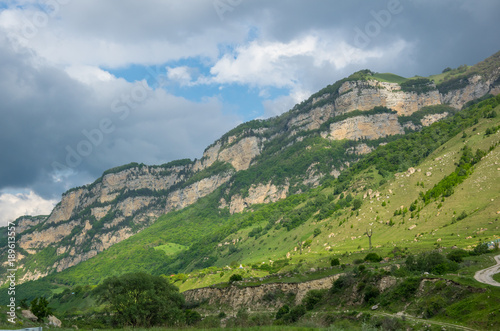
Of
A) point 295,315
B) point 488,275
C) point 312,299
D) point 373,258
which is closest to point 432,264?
point 488,275

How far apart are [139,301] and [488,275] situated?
4214 cm

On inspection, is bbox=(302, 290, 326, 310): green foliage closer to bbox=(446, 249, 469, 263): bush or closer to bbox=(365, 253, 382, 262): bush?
bbox=(365, 253, 382, 262): bush

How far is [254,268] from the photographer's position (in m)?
99.2

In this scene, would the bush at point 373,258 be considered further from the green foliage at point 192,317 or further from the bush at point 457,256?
the green foliage at point 192,317

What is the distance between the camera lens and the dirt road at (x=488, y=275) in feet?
115

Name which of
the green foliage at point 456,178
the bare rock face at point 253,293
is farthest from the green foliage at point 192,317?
the green foliage at point 456,178

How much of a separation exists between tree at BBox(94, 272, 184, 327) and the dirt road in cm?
3742

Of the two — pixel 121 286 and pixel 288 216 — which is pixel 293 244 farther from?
pixel 121 286

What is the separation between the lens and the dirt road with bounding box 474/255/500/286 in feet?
115

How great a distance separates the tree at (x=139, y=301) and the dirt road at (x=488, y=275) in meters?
37.4

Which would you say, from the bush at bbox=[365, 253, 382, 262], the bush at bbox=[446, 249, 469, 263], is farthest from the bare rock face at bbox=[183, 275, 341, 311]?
the bush at bbox=[446, 249, 469, 263]

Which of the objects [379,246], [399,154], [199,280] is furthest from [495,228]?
[399,154]

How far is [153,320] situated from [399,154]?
136 m

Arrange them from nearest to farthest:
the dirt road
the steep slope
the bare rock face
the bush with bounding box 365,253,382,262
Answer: the dirt road < the bare rock face < the bush with bounding box 365,253,382,262 < the steep slope
